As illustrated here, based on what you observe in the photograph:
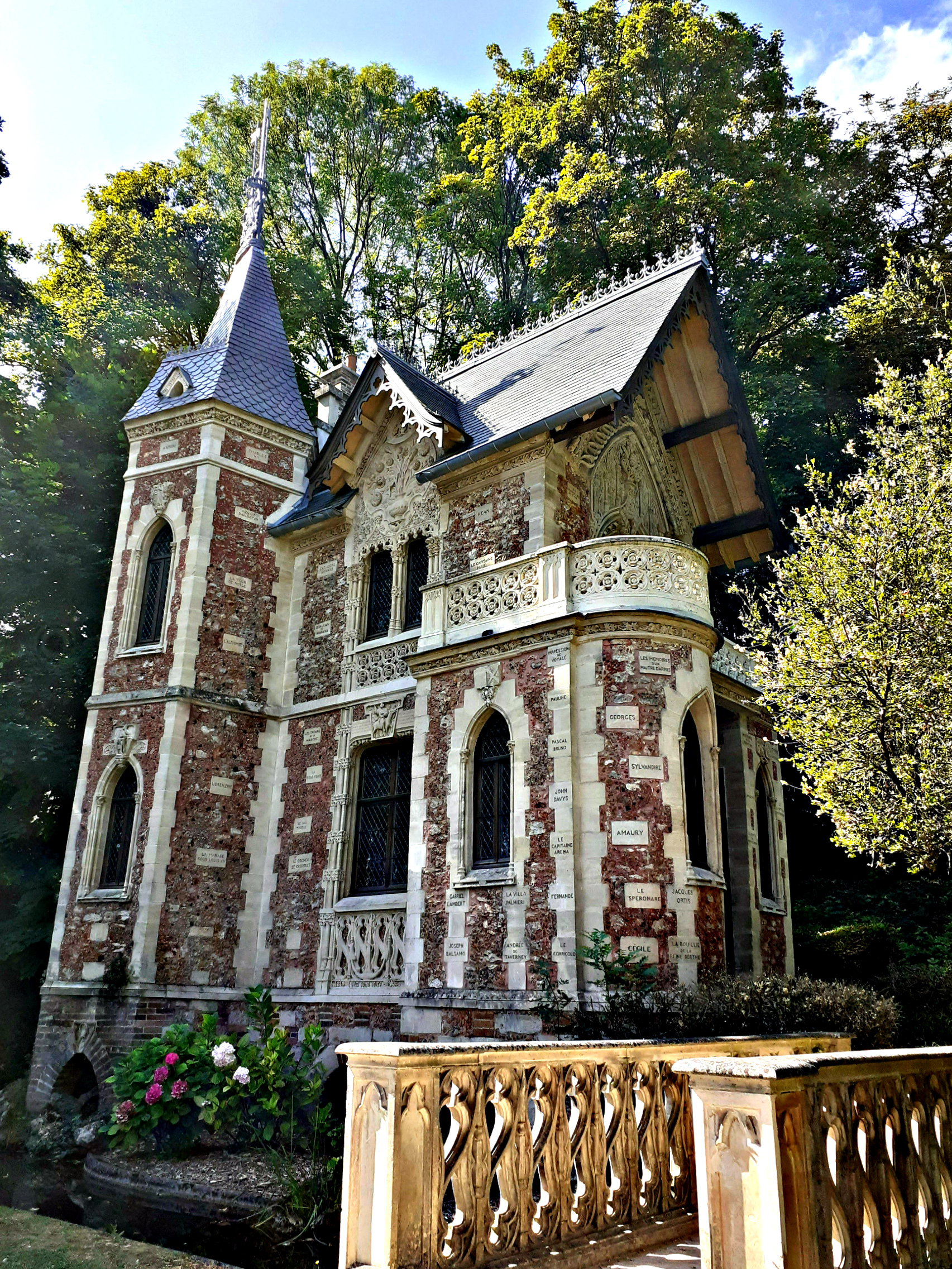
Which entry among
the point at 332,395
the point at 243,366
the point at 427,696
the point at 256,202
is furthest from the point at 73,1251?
the point at 256,202

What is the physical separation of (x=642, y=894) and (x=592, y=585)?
3669 mm

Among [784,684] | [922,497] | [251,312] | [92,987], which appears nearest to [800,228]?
[251,312]

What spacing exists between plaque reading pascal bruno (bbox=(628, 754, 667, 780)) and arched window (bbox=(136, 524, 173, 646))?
8334 millimetres

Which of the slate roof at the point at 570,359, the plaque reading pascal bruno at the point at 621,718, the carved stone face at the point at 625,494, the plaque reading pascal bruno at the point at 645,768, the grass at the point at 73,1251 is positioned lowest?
the grass at the point at 73,1251

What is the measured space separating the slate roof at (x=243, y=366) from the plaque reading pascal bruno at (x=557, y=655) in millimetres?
8111

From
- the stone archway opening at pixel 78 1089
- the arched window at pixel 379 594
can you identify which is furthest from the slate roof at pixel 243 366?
the stone archway opening at pixel 78 1089

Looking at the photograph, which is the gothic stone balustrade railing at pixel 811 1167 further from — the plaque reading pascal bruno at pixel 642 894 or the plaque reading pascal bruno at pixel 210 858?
the plaque reading pascal bruno at pixel 210 858

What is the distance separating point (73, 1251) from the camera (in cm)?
760

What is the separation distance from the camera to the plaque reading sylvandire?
38.0 ft

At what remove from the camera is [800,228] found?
77.4 ft

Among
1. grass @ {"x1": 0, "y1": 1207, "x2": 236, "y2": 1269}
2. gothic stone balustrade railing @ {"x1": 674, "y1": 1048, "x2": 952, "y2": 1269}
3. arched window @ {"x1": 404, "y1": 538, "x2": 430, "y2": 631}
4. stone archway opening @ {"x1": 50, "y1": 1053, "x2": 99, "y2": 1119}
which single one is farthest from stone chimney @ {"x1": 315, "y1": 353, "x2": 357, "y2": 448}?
gothic stone balustrade railing @ {"x1": 674, "y1": 1048, "x2": 952, "y2": 1269}

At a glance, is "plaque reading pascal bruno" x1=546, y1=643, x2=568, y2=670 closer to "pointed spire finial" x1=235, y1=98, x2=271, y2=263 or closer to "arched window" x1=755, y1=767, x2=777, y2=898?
"arched window" x1=755, y1=767, x2=777, y2=898

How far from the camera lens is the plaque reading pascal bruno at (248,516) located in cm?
1656

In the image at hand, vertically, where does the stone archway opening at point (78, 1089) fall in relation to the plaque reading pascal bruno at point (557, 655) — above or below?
below
